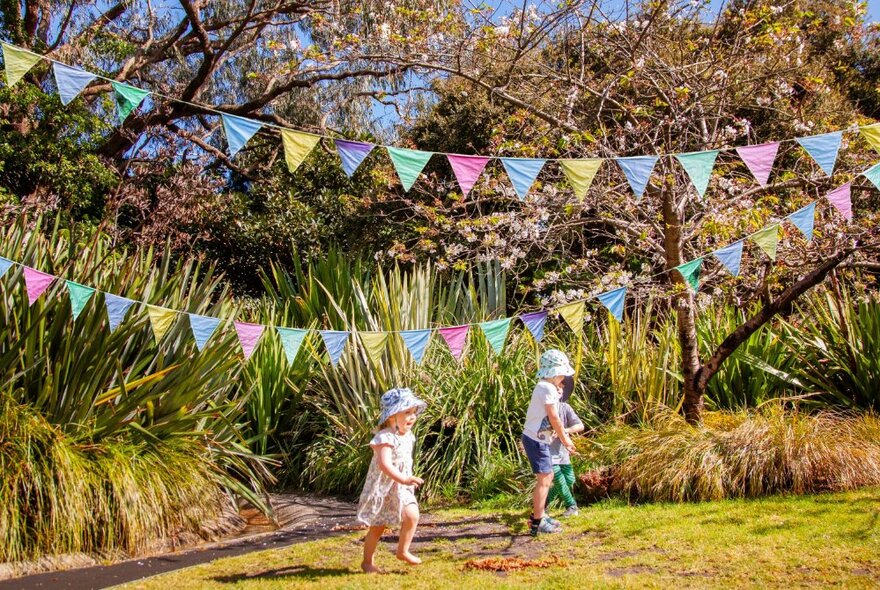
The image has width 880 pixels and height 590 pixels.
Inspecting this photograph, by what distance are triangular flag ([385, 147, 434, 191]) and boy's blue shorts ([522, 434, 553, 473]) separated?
2.29 metres

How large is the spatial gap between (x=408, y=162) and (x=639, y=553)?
11.4ft

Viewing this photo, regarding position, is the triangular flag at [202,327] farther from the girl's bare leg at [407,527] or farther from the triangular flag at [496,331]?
the girl's bare leg at [407,527]

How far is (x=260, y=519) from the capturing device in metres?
7.95

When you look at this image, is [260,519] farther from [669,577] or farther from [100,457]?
[669,577]

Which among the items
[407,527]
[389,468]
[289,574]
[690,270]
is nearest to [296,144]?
[389,468]

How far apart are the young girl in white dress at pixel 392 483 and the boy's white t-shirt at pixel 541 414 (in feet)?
4.38

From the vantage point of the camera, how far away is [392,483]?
523 centimetres

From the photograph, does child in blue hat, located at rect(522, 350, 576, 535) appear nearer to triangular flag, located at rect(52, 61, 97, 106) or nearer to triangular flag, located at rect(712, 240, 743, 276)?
triangular flag, located at rect(712, 240, 743, 276)

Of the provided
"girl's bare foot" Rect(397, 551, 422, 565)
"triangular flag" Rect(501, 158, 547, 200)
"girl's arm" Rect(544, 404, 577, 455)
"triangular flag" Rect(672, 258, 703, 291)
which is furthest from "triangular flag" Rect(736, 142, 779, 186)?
"girl's bare foot" Rect(397, 551, 422, 565)

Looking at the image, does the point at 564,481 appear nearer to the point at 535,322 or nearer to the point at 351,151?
the point at 535,322

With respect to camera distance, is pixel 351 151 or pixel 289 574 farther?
pixel 351 151

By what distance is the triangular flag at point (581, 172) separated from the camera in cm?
676

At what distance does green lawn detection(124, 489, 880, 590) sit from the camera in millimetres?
4875

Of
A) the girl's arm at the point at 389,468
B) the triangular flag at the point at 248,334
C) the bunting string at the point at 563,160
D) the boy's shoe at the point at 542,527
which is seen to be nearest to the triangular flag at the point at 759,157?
the bunting string at the point at 563,160
